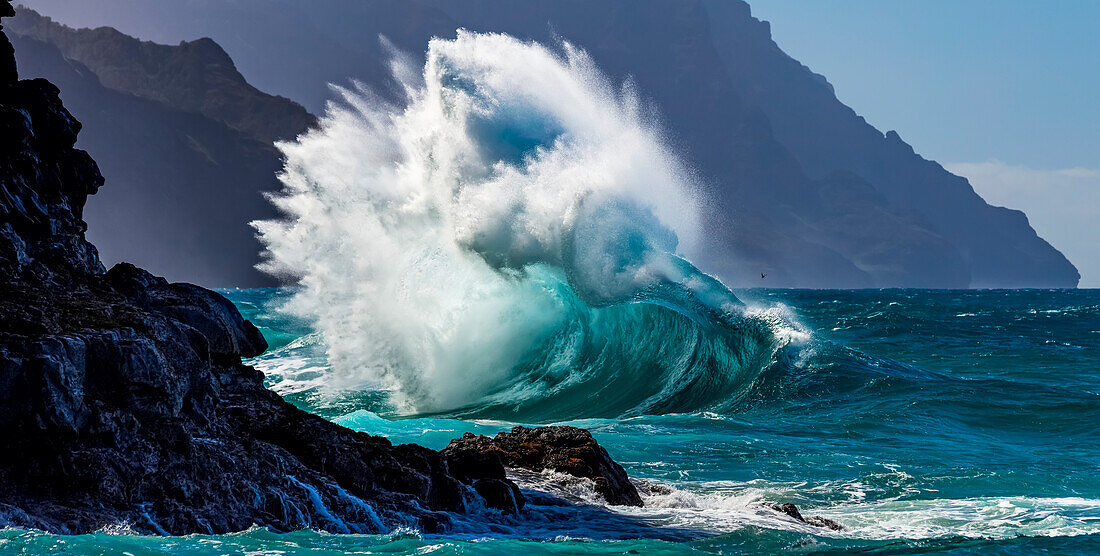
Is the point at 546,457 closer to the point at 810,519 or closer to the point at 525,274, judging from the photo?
the point at 810,519

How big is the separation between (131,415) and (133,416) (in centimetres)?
2

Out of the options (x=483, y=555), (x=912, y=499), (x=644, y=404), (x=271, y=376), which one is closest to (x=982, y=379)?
(x=644, y=404)

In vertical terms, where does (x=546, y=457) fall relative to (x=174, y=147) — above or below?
below

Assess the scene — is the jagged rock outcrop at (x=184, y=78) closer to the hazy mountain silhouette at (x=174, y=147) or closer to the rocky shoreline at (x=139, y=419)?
the hazy mountain silhouette at (x=174, y=147)

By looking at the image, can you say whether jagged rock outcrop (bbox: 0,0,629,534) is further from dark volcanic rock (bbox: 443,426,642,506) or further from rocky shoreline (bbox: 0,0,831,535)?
dark volcanic rock (bbox: 443,426,642,506)

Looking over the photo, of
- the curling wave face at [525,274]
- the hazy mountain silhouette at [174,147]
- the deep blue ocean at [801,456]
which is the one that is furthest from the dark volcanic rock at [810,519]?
the hazy mountain silhouette at [174,147]

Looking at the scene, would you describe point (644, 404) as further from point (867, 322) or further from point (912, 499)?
→ point (867, 322)

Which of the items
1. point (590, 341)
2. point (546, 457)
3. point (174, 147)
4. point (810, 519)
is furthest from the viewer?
point (174, 147)

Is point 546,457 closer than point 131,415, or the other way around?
point 131,415

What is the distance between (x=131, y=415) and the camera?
561cm

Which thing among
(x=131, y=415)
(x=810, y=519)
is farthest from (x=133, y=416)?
(x=810, y=519)

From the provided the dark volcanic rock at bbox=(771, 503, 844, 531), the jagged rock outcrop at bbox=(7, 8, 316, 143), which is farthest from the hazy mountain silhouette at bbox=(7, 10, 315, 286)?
the dark volcanic rock at bbox=(771, 503, 844, 531)

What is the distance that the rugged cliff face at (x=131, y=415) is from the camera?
16.9 feet

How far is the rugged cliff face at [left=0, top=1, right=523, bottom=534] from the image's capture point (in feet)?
16.9
